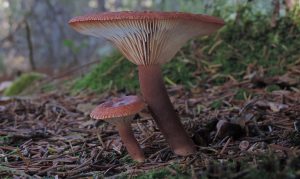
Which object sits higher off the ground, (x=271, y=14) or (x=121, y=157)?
(x=271, y=14)

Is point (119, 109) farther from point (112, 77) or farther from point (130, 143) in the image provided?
point (112, 77)

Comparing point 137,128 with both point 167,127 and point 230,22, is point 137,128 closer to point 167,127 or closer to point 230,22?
point 167,127

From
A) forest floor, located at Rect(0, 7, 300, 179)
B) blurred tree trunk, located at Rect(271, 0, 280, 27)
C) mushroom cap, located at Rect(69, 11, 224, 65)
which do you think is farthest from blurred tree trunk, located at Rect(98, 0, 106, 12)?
mushroom cap, located at Rect(69, 11, 224, 65)

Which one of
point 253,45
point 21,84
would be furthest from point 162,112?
point 21,84

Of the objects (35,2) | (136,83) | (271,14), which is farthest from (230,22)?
(35,2)

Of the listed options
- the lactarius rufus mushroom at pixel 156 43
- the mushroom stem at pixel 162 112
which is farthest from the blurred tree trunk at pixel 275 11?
the mushroom stem at pixel 162 112

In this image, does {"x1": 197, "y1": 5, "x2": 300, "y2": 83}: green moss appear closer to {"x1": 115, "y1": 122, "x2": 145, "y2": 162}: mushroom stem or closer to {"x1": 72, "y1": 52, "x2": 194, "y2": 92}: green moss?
{"x1": 72, "y1": 52, "x2": 194, "y2": 92}: green moss
